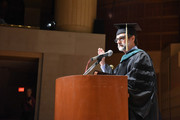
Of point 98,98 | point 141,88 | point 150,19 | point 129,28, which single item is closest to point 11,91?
point 150,19

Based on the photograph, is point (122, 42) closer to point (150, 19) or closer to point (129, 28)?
point (129, 28)

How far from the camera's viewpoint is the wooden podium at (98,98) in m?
2.38

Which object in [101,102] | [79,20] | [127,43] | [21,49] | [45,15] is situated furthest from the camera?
[45,15]

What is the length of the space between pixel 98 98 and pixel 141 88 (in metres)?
0.68

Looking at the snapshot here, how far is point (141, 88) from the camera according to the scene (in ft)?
9.43

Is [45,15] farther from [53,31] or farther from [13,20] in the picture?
[53,31]

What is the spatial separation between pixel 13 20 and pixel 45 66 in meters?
3.74

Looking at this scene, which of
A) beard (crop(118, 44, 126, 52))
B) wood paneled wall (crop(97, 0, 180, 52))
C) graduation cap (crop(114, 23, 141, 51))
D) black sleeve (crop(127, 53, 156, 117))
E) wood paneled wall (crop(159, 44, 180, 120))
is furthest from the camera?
wood paneled wall (crop(97, 0, 180, 52))

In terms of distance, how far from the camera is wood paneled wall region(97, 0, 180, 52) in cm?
789

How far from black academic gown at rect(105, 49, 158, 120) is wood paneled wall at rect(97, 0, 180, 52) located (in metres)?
4.87

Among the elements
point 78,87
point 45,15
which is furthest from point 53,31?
point 78,87

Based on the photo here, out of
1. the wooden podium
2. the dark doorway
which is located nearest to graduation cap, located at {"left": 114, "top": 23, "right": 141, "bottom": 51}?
the wooden podium

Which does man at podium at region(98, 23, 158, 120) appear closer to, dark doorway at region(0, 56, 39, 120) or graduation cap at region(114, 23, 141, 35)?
graduation cap at region(114, 23, 141, 35)

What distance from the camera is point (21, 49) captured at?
6348mm
